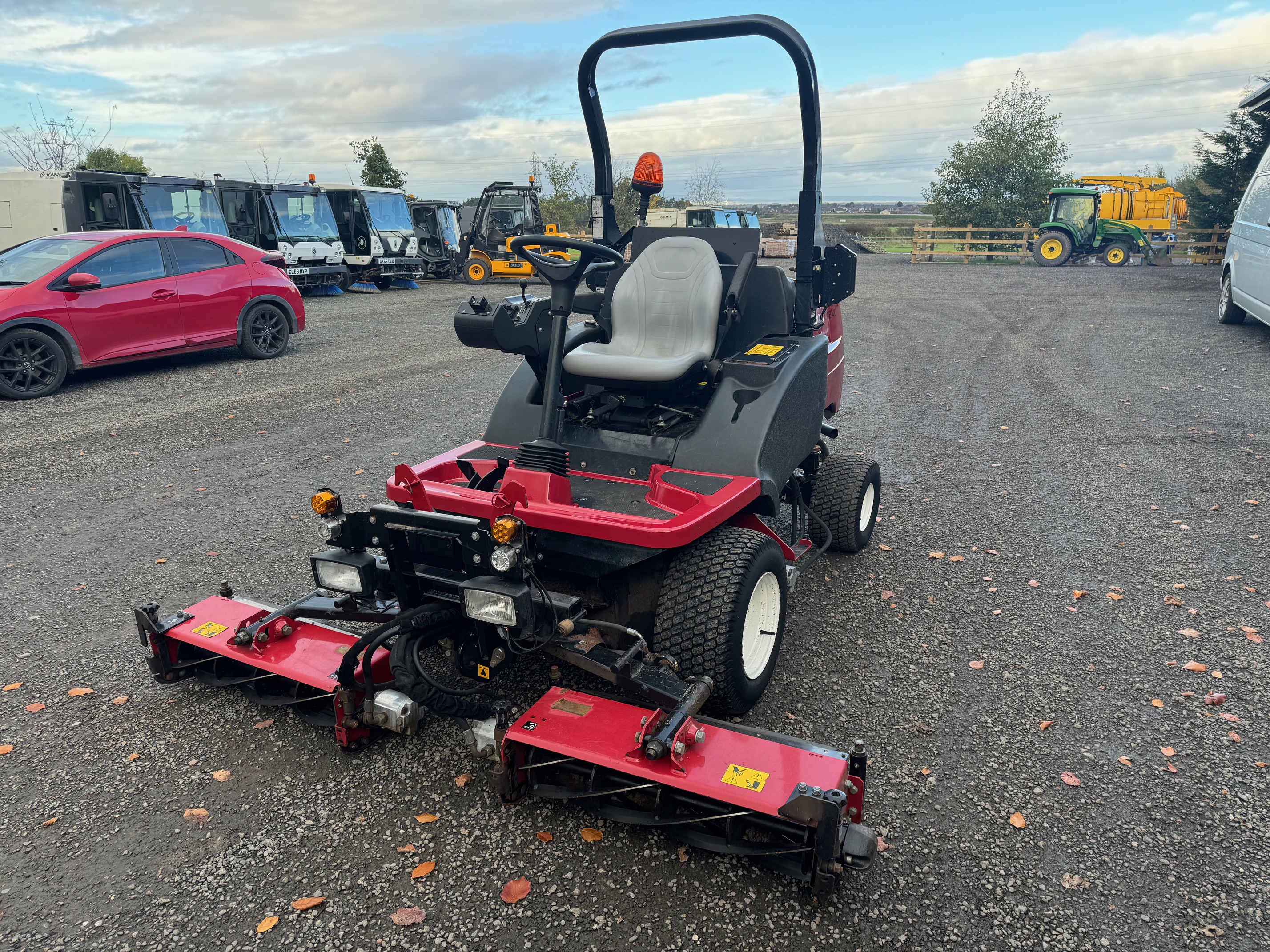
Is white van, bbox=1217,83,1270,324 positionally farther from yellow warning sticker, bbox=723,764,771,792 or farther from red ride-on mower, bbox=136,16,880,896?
yellow warning sticker, bbox=723,764,771,792

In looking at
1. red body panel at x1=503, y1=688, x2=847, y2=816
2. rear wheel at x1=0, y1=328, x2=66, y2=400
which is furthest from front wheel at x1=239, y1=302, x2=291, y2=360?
red body panel at x1=503, y1=688, x2=847, y2=816

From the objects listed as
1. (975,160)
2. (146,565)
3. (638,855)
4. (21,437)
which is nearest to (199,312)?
(21,437)

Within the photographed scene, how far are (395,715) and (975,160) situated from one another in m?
36.7

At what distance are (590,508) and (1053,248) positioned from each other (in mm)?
25028

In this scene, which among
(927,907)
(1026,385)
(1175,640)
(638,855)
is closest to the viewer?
(927,907)

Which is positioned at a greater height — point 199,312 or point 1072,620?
point 199,312

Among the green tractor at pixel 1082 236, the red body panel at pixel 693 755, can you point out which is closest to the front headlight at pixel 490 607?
the red body panel at pixel 693 755

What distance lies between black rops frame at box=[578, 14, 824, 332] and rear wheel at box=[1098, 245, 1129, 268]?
76.0 ft

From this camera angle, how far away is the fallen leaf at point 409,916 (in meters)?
2.20

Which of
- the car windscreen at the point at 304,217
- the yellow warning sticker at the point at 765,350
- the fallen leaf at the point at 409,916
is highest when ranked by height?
the car windscreen at the point at 304,217

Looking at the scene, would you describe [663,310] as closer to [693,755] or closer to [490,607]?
[490,607]

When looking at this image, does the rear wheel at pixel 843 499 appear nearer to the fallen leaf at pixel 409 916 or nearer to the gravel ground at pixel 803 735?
the gravel ground at pixel 803 735

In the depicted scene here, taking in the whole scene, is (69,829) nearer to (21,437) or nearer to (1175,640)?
(1175,640)

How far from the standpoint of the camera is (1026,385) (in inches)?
344
